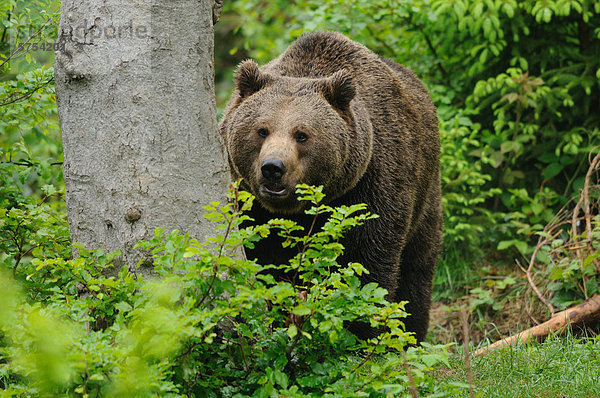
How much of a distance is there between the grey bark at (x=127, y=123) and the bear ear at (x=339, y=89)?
1202 mm

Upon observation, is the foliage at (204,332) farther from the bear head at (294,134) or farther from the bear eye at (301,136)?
the bear eye at (301,136)

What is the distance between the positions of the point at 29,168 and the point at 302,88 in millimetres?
1844

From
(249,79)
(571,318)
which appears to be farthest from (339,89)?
(571,318)

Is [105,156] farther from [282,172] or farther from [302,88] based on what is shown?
[302,88]

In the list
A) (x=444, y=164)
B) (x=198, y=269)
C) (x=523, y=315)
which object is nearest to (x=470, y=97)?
(x=444, y=164)

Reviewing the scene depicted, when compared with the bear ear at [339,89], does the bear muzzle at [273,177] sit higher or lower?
lower

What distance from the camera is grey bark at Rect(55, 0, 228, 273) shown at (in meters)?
3.38

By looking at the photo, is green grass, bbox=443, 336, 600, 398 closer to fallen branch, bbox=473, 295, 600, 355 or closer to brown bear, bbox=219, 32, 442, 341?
fallen branch, bbox=473, 295, 600, 355

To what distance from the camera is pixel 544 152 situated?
24.9ft

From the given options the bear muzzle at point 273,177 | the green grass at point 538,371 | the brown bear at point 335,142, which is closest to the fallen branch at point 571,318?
the green grass at point 538,371

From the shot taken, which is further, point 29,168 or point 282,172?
point 29,168

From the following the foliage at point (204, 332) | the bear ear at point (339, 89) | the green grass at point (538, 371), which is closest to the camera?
the foliage at point (204, 332)

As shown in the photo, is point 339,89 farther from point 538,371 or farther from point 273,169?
point 538,371

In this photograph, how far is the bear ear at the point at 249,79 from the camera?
447 centimetres
